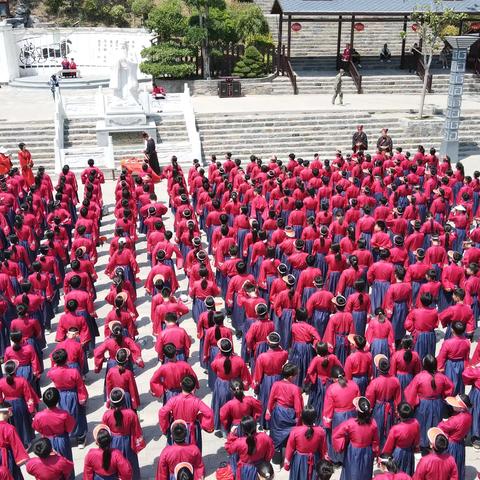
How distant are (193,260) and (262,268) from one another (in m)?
1.11

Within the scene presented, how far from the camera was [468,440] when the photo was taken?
7.90 meters

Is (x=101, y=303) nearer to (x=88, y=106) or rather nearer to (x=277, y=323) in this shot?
(x=277, y=323)

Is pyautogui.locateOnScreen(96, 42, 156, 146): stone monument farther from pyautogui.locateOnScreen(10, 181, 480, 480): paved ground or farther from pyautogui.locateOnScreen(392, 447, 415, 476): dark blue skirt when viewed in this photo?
pyautogui.locateOnScreen(392, 447, 415, 476): dark blue skirt

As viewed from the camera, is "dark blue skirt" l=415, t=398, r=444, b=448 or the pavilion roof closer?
"dark blue skirt" l=415, t=398, r=444, b=448

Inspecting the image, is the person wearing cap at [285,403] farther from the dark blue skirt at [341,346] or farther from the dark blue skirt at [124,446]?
the dark blue skirt at [341,346]

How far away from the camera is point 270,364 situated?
7.50 m

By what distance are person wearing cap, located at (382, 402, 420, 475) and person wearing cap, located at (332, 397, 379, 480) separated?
0.54ft

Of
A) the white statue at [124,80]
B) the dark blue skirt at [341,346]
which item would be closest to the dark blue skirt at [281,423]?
the dark blue skirt at [341,346]

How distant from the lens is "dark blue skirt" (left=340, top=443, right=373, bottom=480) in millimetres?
6469

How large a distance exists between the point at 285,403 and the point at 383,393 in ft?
3.64

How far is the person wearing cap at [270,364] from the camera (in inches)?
291

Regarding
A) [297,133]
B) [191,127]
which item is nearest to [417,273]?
[297,133]

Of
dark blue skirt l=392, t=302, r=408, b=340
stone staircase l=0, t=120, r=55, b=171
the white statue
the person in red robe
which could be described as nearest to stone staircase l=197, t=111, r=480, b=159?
the white statue

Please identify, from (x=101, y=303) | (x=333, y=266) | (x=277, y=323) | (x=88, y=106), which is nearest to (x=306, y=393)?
(x=277, y=323)
